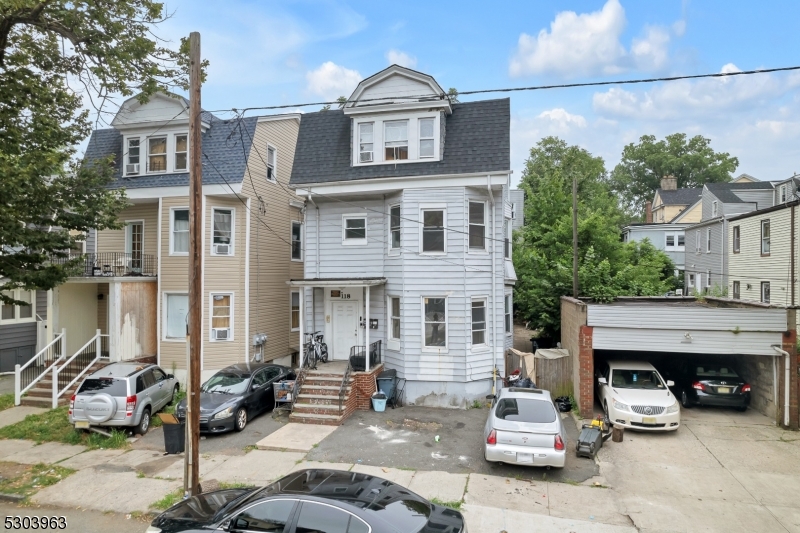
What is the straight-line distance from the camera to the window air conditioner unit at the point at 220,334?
1782cm

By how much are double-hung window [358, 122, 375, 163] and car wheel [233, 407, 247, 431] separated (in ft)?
29.4

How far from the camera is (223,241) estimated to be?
717 inches

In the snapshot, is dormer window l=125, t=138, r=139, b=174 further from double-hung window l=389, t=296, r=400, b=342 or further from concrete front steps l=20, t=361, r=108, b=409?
double-hung window l=389, t=296, r=400, b=342

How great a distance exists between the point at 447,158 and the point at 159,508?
12.3 meters

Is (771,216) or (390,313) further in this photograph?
(771,216)

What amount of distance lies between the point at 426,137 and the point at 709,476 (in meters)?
12.1

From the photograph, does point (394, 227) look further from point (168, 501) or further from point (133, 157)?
point (133, 157)

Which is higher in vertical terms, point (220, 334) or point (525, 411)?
point (220, 334)

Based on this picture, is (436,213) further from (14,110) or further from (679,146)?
(679,146)

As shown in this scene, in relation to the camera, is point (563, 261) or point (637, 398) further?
point (563, 261)

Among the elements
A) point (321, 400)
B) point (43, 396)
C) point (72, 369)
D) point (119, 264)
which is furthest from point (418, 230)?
point (43, 396)

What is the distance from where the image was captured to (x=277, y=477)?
9914mm

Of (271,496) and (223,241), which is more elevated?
(223,241)

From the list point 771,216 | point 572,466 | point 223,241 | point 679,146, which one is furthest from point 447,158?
point 679,146
